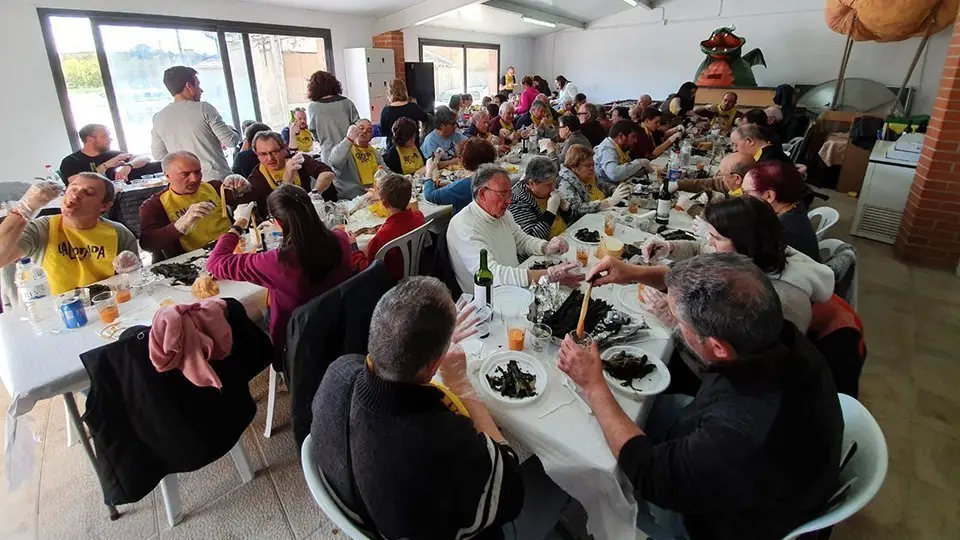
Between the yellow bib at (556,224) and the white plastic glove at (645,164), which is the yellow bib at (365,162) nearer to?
the yellow bib at (556,224)

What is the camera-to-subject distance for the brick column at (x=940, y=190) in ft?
13.0

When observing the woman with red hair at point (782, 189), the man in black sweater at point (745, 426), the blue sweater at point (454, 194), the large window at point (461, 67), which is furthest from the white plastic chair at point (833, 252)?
the large window at point (461, 67)

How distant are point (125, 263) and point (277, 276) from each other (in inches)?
33.0

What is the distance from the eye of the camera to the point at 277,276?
80.4 inches

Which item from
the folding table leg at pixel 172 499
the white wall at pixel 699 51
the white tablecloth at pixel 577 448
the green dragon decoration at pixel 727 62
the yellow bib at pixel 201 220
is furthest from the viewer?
the green dragon decoration at pixel 727 62

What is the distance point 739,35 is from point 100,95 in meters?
11.9

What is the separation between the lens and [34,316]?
1.97m

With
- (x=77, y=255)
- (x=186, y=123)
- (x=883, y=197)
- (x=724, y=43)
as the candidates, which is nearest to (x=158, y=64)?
(x=186, y=123)

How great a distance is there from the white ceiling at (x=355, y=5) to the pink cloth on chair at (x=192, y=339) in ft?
21.9

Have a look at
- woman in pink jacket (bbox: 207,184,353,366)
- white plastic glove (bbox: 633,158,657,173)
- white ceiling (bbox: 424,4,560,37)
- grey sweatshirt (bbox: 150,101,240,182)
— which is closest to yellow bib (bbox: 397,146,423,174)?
grey sweatshirt (bbox: 150,101,240,182)

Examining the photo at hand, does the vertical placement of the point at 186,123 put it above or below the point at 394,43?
below

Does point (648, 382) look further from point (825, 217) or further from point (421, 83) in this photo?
point (421, 83)

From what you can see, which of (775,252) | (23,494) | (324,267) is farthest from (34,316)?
(775,252)

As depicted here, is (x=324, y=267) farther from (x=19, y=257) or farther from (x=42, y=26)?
(x=42, y=26)
